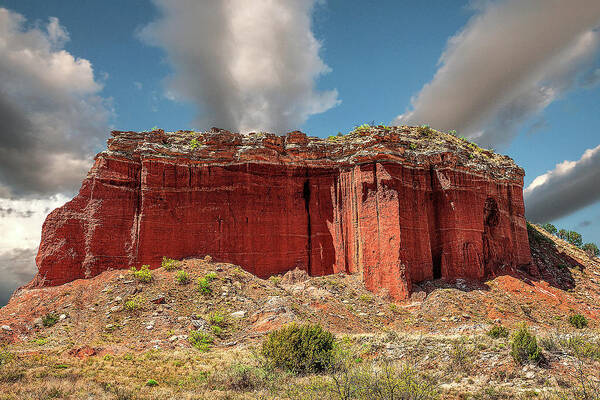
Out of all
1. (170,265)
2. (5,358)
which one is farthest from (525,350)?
(170,265)

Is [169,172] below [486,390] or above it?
above

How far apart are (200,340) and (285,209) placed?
1501cm

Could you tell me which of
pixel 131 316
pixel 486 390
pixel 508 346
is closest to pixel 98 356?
pixel 131 316

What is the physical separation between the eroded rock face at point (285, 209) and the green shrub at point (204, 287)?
188 inches

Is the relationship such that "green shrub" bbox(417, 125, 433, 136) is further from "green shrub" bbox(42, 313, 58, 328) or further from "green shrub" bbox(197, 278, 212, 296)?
"green shrub" bbox(42, 313, 58, 328)

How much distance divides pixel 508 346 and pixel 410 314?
1175 centimetres

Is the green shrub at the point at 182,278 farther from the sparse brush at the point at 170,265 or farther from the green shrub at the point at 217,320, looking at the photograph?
the green shrub at the point at 217,320

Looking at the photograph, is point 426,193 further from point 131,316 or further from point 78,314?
point 78,314

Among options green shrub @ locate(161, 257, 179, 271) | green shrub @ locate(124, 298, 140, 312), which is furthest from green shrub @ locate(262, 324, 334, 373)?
green shrub @ locate(161, 257, 179, 271)

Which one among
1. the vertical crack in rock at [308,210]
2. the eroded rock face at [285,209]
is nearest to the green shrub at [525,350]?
the eroded rock face at [285,209]

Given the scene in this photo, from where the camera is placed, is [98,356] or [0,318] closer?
[98,356]

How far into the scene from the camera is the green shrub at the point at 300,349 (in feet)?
53.6

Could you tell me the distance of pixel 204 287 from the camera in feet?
88.9

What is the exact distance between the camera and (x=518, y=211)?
4016 cm
